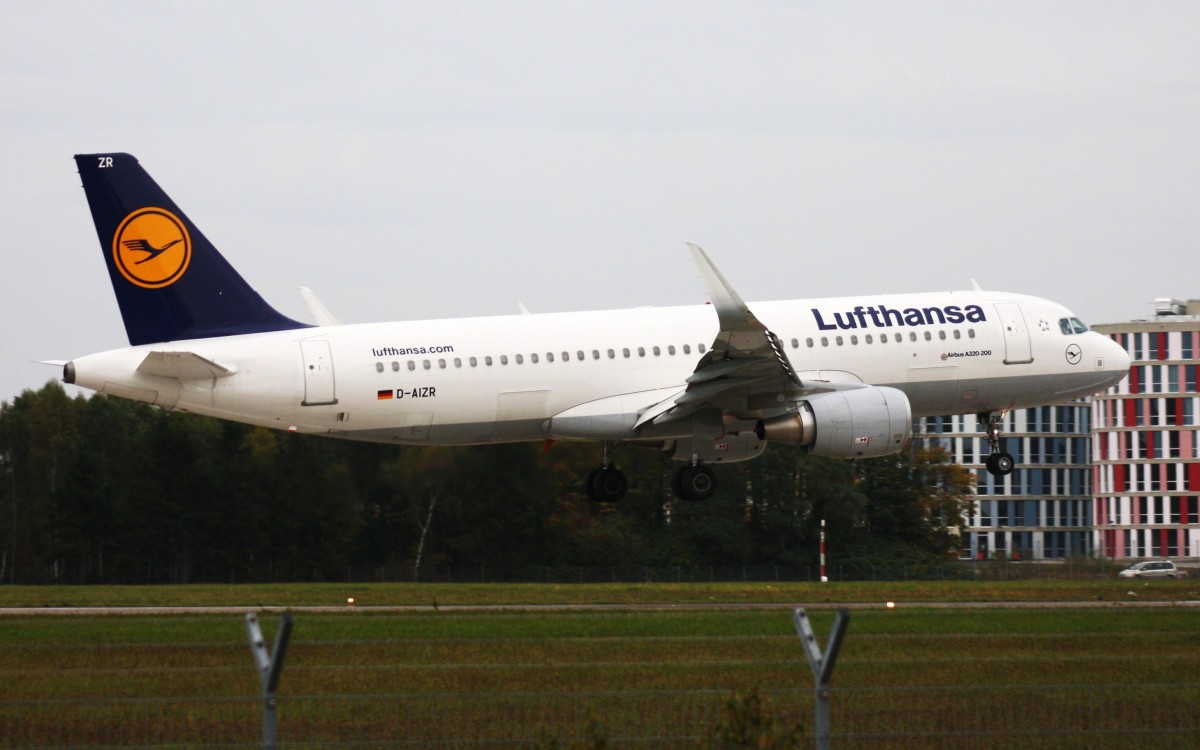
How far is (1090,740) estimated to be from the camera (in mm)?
17266

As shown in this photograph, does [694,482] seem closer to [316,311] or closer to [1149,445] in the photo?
[316,311]

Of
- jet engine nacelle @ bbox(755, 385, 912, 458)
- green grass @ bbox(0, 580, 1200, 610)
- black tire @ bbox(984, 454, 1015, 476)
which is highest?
jet engine nacelle @ bbox(755, 385, 912, 458)

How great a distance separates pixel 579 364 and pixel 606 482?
3.67 m

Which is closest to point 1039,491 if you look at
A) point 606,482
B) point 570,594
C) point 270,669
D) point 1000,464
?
point 1000,464

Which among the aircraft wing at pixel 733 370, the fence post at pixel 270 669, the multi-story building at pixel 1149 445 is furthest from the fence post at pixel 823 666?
the multi-story building at pixel 1149 445

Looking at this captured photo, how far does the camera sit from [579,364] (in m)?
36.8

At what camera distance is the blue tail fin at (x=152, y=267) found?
1359 inches

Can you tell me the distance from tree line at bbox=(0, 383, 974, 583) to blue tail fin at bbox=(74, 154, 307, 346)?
795cm

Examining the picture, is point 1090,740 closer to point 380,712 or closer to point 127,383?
point 380,712

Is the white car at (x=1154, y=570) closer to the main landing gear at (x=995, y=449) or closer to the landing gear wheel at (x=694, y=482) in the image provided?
the main landing gear at (x=995, y=449)

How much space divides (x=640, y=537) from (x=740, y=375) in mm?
29311

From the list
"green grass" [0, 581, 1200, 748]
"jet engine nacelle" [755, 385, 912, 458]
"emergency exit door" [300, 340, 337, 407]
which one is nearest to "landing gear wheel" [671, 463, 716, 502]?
"jet engine nacelle" [755, 385, 912, 458]

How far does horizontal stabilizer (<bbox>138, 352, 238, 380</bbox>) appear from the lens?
33.2 m

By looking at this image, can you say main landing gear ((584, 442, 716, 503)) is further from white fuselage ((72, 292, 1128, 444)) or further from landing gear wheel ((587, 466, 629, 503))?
white fuselage ((72, 292, 1128, 444))
